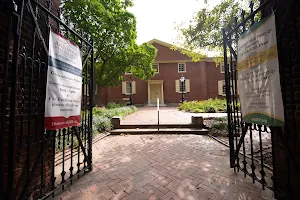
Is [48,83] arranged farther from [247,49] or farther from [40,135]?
[247,49]

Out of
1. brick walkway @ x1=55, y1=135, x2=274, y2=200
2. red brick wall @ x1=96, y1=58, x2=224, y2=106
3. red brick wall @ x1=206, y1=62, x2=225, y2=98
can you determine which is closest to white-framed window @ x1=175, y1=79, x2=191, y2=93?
red brick wall @ x1=96, y1=58, x2=224, y2=106

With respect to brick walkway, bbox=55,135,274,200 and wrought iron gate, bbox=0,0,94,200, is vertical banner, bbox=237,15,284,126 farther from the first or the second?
wrought iron gate, bbox=0,0,94,200

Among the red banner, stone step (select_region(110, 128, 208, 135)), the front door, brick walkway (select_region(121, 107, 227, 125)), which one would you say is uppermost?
the front door

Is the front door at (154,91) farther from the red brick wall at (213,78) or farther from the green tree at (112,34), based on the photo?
the red brick wall at (213,78)

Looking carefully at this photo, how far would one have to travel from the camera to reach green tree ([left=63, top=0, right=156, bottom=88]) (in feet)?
34.2

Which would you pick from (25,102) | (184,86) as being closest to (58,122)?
(25,102)

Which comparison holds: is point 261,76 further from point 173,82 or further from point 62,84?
point 173,82

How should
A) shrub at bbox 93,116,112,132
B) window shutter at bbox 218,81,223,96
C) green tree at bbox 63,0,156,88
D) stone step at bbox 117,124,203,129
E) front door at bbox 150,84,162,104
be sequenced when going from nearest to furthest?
shrub at bbox 93,116,112,132
stone step at bbox 117,124,203,129
green tree at bbox 63,0,156,88
window shutter at bbox 218,81,223,96
front door at bbox 150,84,162,104

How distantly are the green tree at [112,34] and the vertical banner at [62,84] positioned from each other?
9778 mm

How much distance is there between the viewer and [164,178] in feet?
8.57

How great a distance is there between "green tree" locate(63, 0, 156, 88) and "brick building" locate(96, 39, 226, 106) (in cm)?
685

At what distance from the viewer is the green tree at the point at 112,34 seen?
10422mm

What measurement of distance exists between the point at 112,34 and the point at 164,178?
11953 millimetres

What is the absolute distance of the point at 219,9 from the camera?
6148 millimetres
